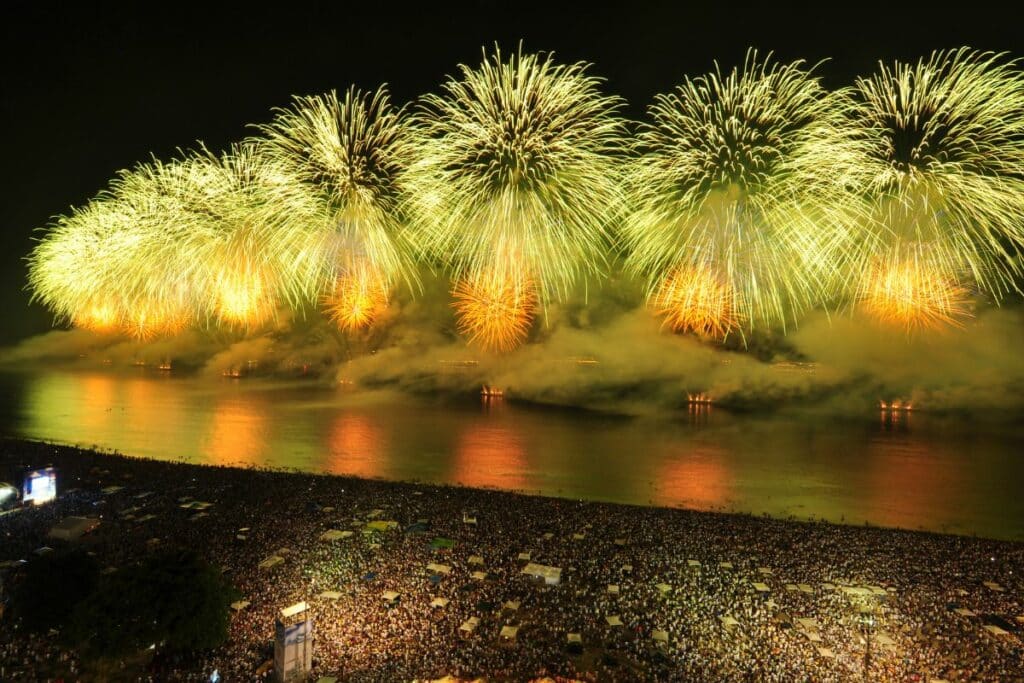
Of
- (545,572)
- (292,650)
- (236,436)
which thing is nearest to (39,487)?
(292,650)

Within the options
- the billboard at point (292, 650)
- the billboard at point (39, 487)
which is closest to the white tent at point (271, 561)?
the billboard at point (292, 650)

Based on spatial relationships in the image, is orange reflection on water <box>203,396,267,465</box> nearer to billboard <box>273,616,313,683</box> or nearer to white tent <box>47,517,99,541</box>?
white tent <box>47,517,99,541</box>

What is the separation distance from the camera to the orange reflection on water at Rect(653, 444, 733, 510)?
1938 centimetres

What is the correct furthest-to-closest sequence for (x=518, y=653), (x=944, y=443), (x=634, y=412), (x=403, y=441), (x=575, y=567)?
(x=634, y=412), (x=944, y=443), (x=403, y=441), (x=575, y=567), (x=518, y=653)

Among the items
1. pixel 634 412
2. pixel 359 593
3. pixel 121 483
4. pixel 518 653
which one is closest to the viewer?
pixel 518 653

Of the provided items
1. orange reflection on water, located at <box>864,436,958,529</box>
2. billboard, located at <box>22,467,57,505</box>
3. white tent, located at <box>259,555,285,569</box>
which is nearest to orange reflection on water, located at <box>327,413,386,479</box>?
billboard, located at <box>22,467,57,505</box>

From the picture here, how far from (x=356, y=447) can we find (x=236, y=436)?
6561 millimetres

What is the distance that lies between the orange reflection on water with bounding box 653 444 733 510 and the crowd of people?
466cm

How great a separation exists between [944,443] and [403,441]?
105ft

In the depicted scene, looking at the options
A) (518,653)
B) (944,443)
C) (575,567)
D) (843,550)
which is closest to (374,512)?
(575,567)

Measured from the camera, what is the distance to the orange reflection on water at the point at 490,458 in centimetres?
2156

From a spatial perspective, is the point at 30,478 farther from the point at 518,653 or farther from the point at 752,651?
the point at 752,651

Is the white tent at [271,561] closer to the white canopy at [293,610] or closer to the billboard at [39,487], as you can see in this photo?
the white canopy at [293,610]

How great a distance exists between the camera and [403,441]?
30.7 meters
